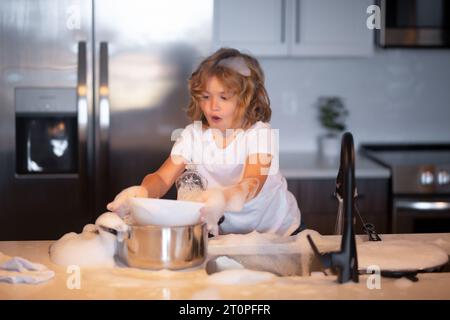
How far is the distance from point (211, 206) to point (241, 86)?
2.17 ft

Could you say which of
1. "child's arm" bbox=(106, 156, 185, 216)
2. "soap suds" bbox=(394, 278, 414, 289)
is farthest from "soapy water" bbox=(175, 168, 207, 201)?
"soap suds" bbox=(394, 278, 414, 289)

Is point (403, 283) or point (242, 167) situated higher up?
point (242, 167)

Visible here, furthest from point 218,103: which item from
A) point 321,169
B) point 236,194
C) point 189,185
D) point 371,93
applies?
point 371,93

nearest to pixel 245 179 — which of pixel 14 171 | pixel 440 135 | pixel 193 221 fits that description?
pixel 193 221

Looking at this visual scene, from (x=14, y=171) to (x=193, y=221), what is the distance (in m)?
1.50

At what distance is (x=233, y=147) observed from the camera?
210 centimetres

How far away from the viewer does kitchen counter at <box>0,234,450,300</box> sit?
1.31 metres

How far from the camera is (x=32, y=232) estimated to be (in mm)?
2816

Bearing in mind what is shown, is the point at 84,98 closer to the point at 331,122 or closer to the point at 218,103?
the point at 218,103

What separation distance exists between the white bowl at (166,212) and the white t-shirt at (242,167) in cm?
58

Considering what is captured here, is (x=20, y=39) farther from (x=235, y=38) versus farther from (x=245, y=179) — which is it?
(x=245, y=179)

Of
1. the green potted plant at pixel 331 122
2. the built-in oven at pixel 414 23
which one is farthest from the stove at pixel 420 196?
the built-in oven at pixel 414 23

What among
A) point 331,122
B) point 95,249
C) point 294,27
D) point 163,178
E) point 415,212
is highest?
point 294,27
